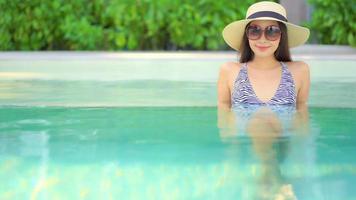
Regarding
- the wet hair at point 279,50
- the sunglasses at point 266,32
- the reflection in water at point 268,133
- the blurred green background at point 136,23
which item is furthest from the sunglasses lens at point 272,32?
the blurred green background at point 136,23

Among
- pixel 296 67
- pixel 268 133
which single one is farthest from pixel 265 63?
pixel 268 133

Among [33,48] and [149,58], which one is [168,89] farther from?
[33,48]

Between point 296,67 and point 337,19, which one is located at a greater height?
point 296,67

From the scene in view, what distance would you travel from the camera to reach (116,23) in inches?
345

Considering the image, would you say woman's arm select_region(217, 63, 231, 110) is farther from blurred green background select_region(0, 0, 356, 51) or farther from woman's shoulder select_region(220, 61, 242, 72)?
blurred green background select_region(0, 0, 356, 51)

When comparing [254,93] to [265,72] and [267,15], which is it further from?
[267,15]

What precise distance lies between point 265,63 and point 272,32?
33 cm

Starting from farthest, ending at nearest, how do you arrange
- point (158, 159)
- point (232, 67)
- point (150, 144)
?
point (232, 67)
point (150, 144)
point (158, 159)

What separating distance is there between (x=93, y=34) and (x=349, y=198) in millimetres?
7055

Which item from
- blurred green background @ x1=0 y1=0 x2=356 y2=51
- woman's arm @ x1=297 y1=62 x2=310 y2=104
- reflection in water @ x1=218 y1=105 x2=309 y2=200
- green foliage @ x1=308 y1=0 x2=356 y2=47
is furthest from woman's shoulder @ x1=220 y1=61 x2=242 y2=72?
green foliage @ x1=308 y1=0 x2=356 y2=47

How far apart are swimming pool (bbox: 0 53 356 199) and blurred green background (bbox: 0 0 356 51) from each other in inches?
110

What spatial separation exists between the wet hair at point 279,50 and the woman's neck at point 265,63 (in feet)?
0.10

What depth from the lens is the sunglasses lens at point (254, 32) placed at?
3508mm

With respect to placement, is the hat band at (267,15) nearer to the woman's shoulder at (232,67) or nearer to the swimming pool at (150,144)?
the woman's shoulder at (232,67)
